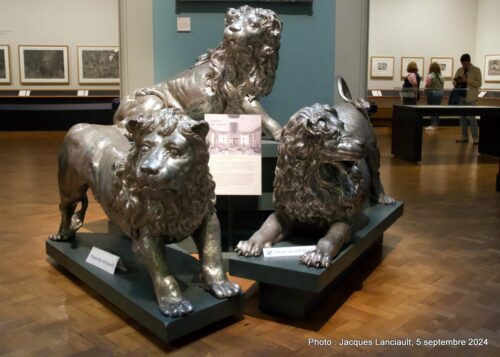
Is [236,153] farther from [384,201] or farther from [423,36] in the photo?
[423,36]

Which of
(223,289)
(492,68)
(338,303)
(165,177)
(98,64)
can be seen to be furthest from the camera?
(492,68)

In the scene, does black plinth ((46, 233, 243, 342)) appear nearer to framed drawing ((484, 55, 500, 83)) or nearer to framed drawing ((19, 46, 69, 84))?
framed drawing ((19, 46, 69, 84))

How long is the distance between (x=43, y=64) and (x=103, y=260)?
30.3 ft

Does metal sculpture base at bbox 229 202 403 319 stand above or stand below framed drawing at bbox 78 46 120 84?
below

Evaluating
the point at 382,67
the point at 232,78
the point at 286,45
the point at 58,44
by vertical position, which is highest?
the point at 58,44

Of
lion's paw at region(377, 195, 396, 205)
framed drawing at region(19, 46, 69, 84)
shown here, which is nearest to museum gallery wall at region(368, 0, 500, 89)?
framed drawing at region(19, 46, 69, 84)

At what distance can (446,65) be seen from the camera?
1316cm

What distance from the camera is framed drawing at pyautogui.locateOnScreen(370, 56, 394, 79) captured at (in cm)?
1299

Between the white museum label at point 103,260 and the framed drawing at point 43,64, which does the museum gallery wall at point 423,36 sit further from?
the white museum label at point 103,260

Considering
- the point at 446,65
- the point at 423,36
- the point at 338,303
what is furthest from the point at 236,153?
the point at 446,65

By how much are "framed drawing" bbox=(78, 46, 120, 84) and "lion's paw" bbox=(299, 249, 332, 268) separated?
930 cm

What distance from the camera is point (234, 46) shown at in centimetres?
343

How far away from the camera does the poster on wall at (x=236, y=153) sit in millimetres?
3275

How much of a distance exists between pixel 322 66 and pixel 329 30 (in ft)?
1.00
